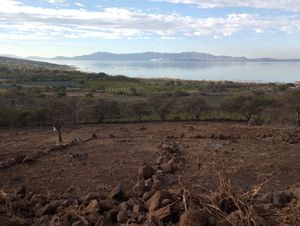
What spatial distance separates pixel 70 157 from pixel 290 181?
8728 millimetres

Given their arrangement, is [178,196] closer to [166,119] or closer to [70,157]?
[70,157]

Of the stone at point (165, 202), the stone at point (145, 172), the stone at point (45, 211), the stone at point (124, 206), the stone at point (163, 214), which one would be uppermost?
the stone at point (165, 202)

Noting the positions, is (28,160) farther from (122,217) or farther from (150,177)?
(122,217)

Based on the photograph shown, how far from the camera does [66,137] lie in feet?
90.4

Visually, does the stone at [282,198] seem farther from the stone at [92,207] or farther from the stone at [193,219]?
the stone at [92,207]

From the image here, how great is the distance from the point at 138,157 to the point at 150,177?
17.6 ft

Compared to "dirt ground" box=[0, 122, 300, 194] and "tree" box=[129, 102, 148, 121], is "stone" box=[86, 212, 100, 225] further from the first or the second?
"tree" box=[129, 102, 148, 121]

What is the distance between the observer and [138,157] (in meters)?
19.3

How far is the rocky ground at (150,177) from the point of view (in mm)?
7680

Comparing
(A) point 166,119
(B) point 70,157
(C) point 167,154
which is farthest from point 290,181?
(A) point 166,119

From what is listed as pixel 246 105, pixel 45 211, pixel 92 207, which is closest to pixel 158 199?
pixel 92 207

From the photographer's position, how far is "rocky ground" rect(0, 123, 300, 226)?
7.68m

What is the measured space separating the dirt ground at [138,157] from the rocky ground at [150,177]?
1.4 inches

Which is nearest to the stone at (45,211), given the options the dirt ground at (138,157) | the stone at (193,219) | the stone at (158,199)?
the stone at (158,199)
